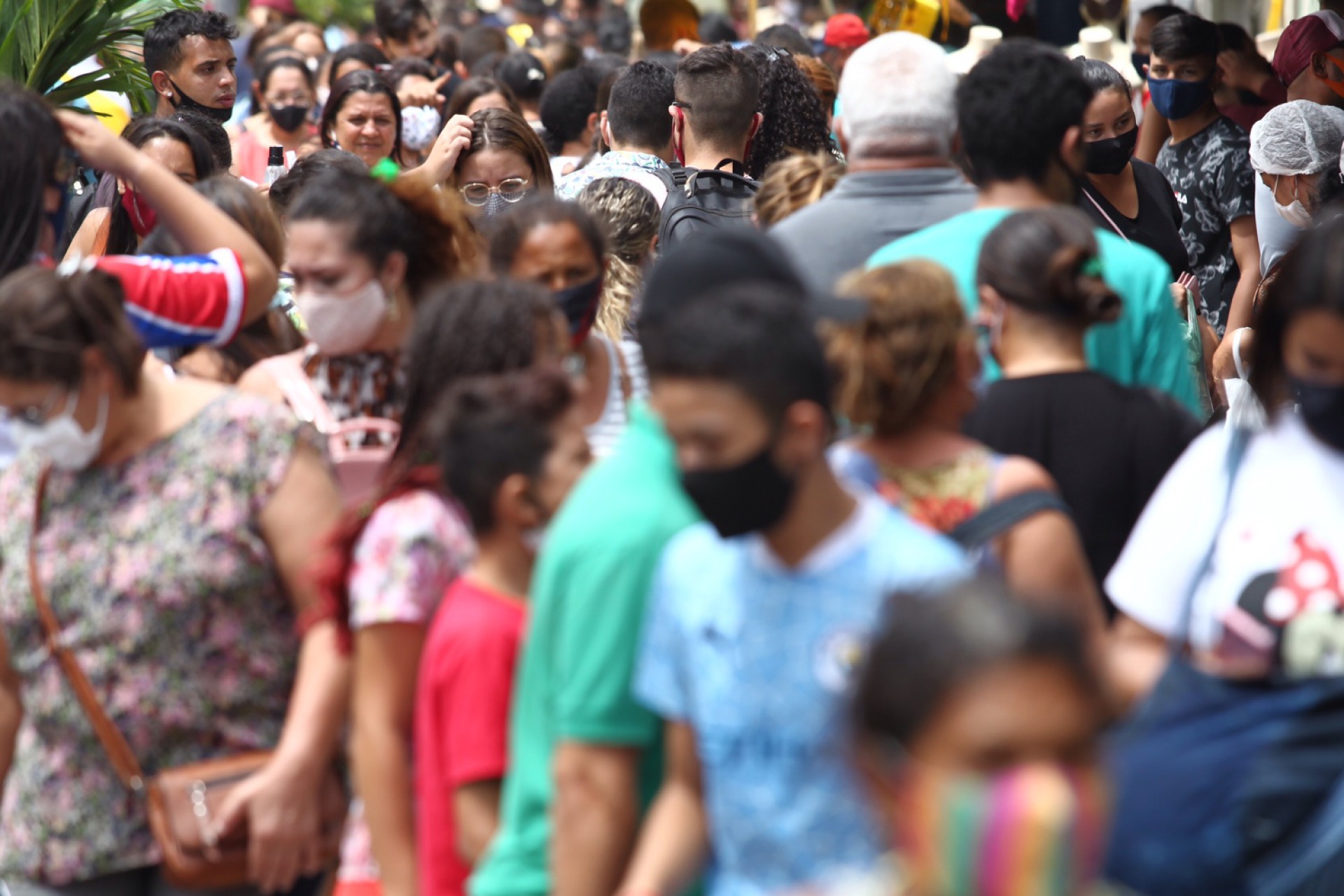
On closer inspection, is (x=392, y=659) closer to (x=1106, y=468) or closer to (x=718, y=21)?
(x=1106, y=468)

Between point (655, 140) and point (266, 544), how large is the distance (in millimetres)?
4232

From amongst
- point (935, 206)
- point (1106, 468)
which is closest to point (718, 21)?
point (935, 206)

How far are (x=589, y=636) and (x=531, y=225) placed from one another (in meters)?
1.58

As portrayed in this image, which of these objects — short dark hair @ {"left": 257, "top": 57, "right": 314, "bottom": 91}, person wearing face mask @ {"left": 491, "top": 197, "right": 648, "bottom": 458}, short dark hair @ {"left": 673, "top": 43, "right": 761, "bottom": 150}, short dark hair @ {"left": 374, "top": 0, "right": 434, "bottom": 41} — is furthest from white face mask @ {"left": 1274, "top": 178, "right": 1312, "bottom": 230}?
short dark hair @ {"left": 374, "top": 0, "right": 434, "bottom": 41}

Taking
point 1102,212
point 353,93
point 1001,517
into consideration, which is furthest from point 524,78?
point 1001,517

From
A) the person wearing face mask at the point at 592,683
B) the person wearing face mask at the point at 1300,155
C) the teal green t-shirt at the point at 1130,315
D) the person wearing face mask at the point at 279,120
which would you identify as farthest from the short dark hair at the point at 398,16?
the person wearing face mask at the point at 592,683

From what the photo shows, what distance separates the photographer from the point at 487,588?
2916 millimetres

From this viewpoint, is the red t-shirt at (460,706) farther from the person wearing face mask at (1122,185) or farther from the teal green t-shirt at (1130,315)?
the person wearing face mask at (1122,185)

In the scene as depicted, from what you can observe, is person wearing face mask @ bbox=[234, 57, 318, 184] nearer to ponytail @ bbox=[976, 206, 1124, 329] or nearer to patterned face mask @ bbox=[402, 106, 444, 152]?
patterned face mask @ bbox=[402, 106, 444, 152]

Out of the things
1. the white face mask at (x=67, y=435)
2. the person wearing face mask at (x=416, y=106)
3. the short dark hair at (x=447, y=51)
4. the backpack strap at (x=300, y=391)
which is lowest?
the short dark hair at (x=447, y=51)

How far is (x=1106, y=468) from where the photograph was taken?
3.50 meters

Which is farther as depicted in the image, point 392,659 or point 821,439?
point 392,659

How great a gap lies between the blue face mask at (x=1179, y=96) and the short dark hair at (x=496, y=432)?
6173 millimetres

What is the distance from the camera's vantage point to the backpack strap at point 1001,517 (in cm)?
285
